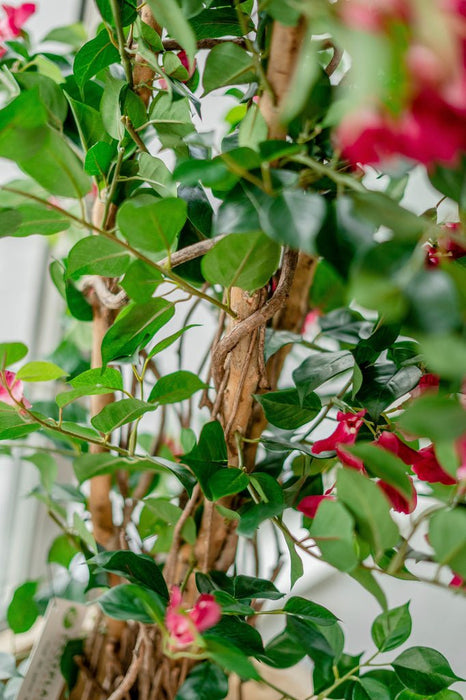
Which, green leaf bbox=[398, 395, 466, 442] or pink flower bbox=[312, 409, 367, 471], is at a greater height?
green leaf bbox=[398, 395, 466, 442]

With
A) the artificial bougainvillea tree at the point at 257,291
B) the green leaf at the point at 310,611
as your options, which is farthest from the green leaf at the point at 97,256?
the green leaf at the point at 310,611

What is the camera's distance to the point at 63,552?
0.91 metres

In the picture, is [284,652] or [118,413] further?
[284,652]

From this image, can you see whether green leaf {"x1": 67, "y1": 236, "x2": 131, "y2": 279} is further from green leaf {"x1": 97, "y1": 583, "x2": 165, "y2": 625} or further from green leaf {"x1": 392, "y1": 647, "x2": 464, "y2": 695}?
green leaf {"x1": 392, "y1": 647, "x2": 464, "y2": 695}

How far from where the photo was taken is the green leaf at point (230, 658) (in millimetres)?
427

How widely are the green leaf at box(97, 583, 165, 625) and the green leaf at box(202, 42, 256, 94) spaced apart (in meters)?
0.39

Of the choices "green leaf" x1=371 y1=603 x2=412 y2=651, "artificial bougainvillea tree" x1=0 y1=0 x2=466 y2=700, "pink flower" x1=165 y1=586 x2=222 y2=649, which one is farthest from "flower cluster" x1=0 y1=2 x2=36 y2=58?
"green leaf" x1=371 y1=603 x2=412 y2=651

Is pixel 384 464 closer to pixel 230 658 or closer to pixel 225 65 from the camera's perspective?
pixel 230 658

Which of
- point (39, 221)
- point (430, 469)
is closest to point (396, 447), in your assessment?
point (430, 469)

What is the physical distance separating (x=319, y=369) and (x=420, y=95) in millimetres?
317

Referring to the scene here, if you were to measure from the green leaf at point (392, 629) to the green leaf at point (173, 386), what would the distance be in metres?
0.32

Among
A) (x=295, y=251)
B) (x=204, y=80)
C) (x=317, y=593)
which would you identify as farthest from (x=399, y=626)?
(x=317, y=593)

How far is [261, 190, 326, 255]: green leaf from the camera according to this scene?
37 cm

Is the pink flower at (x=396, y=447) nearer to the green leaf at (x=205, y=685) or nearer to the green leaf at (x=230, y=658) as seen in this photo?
the green leaf at (x=230, y=658)
